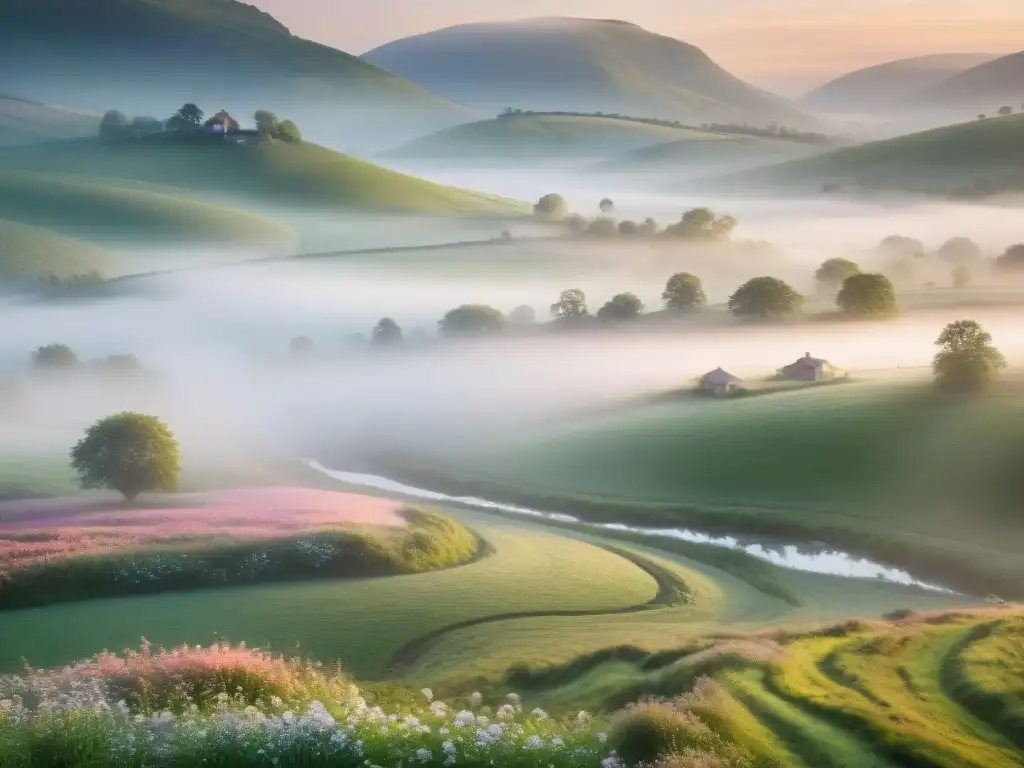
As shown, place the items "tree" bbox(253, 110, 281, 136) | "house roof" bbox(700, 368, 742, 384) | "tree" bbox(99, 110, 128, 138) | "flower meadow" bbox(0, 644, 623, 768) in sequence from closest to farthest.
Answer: "flower meadow" bbox(0, 644, 623, 768) → "house roof" bbox(700, 368, 742, 384) → "tree" bbox(99, 110, 128, 138) → "tree" bbox(253, 110, 281, 136)

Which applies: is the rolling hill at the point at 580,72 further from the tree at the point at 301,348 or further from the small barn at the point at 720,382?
the small barn at the point at 720,382

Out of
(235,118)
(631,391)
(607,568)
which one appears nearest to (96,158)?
(235,118)

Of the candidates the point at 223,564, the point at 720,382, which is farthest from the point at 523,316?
the point at 223,564

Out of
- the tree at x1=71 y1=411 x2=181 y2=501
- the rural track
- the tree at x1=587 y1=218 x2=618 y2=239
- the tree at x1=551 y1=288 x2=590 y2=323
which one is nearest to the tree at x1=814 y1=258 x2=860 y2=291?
the tree at x1=551 y1=288 x2=590 y2=323

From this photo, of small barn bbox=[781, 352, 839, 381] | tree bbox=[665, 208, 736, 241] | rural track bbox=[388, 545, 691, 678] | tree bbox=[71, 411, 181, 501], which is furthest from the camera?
tree bbox=[665, 208, 736, 241]

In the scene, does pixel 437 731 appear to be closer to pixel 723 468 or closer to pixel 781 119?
pixel 723 468

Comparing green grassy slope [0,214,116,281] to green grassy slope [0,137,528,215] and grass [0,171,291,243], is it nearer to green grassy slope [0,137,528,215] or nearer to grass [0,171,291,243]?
grass [0,171,291,243]

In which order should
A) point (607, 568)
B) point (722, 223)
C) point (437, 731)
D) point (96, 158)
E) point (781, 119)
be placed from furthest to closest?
point (781, 119) → point (96, 158) → point (722, 223) → point (607, 568) → point (437, 731)
